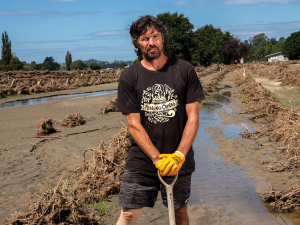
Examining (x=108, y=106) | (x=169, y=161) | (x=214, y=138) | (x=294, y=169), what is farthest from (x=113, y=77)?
(x=169, y=161)

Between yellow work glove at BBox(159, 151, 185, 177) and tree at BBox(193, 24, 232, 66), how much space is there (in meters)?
74.0

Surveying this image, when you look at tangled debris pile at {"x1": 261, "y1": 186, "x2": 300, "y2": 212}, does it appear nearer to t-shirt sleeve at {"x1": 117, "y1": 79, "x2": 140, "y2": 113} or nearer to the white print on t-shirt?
the white print on t-shirt

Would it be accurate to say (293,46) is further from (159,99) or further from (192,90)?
(159,99)

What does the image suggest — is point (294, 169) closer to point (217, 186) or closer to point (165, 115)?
point (217, 186)

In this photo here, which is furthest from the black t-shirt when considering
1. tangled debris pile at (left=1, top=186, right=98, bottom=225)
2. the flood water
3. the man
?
the flood water

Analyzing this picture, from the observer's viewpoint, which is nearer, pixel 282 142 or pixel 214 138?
pixel 282 142

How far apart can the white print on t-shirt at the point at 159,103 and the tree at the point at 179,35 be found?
68.2 metres

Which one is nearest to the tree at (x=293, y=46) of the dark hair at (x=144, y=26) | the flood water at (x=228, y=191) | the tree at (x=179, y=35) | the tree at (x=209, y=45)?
the tree at (x=209, y=45)

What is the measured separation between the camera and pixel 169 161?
249 cm

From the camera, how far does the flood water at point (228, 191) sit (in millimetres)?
4262

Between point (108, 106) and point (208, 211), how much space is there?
33.0ft

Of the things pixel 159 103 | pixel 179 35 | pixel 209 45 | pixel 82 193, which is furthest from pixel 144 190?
pixel 209 45

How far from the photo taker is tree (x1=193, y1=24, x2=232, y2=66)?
7638 cm

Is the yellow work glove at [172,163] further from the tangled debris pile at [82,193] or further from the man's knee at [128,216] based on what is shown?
the tangled debris pile at [82,193]
